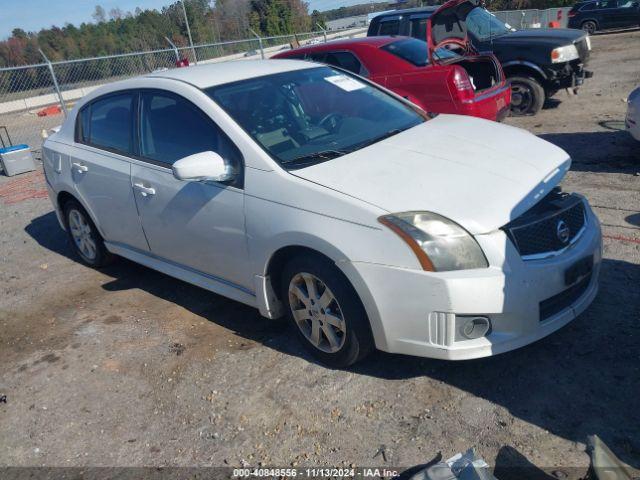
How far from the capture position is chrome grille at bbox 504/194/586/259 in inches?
115

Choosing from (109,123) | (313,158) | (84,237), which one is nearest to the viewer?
(313,158)

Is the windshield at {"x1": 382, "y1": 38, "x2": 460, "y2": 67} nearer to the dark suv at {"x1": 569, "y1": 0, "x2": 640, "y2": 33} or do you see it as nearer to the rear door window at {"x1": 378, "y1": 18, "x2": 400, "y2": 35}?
the rear door window at {"x1": 378, "y1": 18, "x2": 400, "y2": 35}

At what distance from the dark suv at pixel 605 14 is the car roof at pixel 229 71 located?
22.3 meters

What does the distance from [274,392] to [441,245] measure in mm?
1314

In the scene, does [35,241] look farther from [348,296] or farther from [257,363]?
[348,296]

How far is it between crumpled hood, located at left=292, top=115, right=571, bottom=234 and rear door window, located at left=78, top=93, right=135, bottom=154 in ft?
5.96

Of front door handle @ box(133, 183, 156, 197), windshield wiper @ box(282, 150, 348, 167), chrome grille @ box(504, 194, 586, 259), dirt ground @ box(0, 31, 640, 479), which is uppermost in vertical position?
windshield wiper @ box(282, 150, 348, 167)

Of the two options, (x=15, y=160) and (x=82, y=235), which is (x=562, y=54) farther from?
(x=15, y=160)

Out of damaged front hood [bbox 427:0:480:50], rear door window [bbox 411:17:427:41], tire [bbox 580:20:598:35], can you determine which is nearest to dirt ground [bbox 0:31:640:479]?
damaged front hood [bbox 427:0:480:50]

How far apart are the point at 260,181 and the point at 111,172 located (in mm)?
1672

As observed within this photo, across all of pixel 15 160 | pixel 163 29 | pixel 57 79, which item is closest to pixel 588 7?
pixel 57 79

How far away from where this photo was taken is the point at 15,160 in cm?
1062

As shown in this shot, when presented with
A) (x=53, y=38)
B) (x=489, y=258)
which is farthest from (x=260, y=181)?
(x=53, y=38)

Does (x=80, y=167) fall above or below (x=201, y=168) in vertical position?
below
